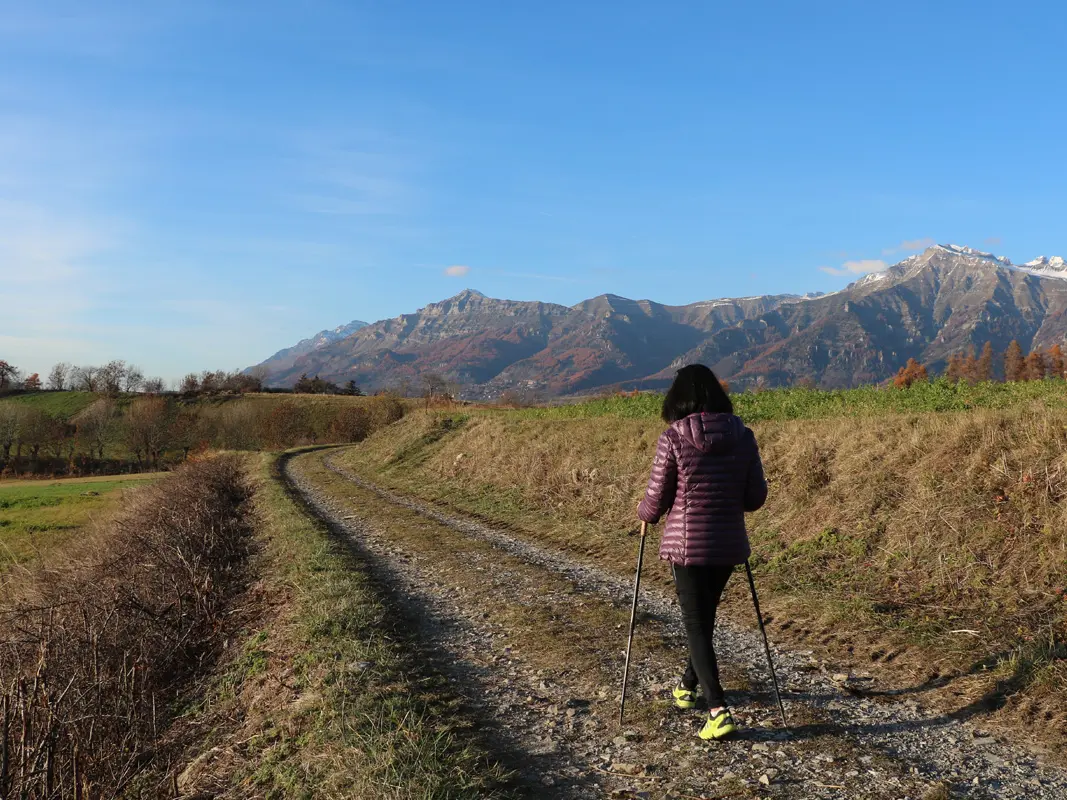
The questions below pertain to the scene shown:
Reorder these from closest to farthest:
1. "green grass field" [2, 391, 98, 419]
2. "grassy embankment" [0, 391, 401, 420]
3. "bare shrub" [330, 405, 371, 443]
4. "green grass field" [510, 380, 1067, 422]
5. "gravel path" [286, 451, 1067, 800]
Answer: "gravel path" [286, 451, 1067, 800] < "green grass field" [510, 380, 1067, 422] < "bare shrub" [330, 405, 371, 443] < "grassy embankment" [0, 391, 401, 420] < "green grass field" [2, 391, 98, 419]

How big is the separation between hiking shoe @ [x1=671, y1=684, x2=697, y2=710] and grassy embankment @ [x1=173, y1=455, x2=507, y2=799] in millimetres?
1696

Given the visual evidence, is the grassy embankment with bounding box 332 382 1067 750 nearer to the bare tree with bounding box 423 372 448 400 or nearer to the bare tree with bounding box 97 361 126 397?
the bare tree with bounding box 423 372 448 400

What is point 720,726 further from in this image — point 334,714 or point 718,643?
point 334,714

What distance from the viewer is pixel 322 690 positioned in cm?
620

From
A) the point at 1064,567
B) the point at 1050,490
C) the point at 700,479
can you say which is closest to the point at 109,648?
the point at 700,479

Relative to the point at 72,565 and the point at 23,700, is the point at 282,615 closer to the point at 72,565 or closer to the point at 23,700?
the point at 23,700

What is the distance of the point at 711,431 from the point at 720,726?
85.1 inches

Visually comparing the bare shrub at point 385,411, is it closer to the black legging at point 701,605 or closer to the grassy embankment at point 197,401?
the grassy embankment at point 197,401

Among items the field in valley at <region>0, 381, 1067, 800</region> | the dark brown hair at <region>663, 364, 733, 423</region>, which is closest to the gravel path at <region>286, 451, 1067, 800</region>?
the field in valley at <region>0, 381, 1067, 800</region>

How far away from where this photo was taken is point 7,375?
125125mm

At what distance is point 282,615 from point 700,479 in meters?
6.39

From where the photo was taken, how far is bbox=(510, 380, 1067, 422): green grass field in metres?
12.1

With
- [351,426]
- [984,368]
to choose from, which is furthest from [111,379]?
[984,368]

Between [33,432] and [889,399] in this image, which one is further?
[33,432]
